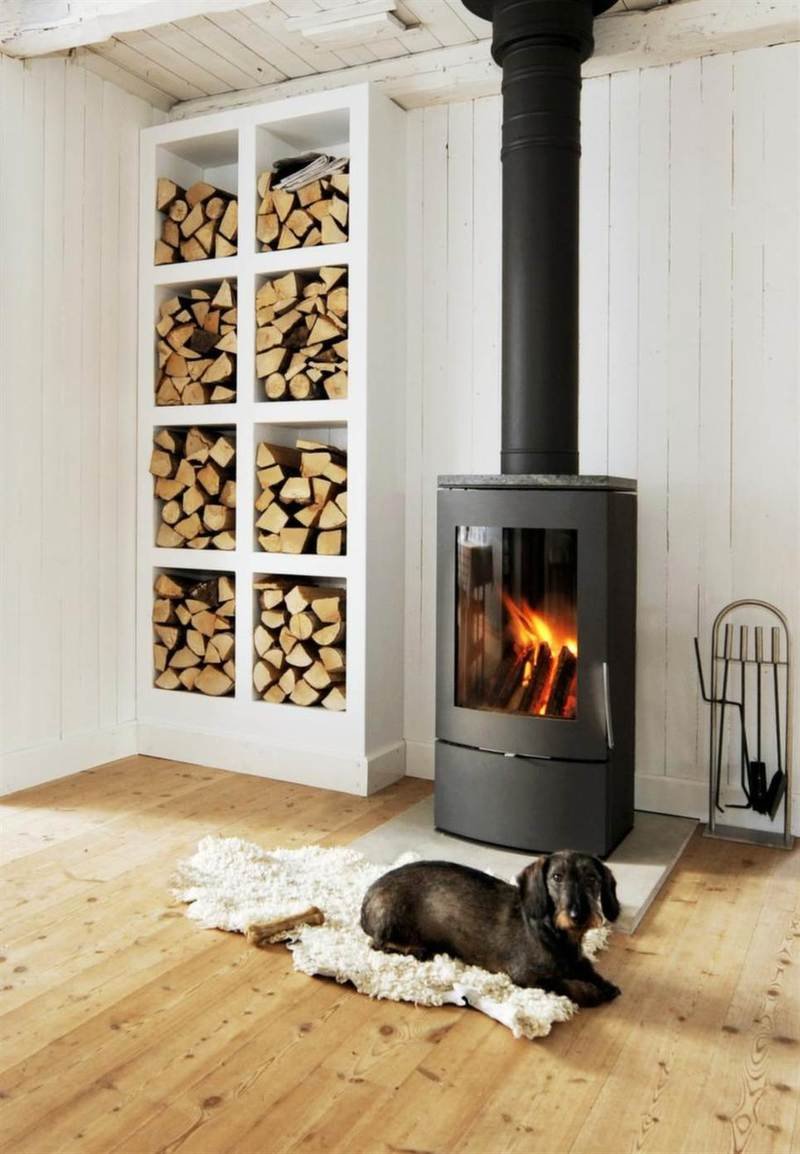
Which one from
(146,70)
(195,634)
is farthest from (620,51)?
(195,634)

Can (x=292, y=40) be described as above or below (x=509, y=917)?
above

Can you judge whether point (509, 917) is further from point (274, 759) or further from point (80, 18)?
point (80, 18)

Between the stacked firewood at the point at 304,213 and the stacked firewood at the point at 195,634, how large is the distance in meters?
1.22

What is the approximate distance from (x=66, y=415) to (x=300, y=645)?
3.73 feet

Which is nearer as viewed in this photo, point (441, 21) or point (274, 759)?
point (441, 21)

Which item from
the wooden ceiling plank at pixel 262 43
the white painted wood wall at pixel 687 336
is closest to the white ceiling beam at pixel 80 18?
the wooden ceiling plank at pixel 262 43

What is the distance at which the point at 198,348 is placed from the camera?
12.0 ft

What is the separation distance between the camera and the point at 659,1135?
1.55 metres

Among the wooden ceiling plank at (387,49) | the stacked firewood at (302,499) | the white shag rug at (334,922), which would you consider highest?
the wooden ceiling plank at (387,49)

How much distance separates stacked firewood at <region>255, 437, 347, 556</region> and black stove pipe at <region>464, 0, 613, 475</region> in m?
0.82

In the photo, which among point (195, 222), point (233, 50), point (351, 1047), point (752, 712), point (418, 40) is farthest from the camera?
point (195, 222)

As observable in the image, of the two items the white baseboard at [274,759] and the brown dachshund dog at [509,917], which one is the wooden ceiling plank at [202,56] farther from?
the brown dachshund dog at [509,917]

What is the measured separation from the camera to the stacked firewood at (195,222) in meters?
3.62

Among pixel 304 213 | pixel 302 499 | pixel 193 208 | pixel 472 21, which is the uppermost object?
pixel 472 21
